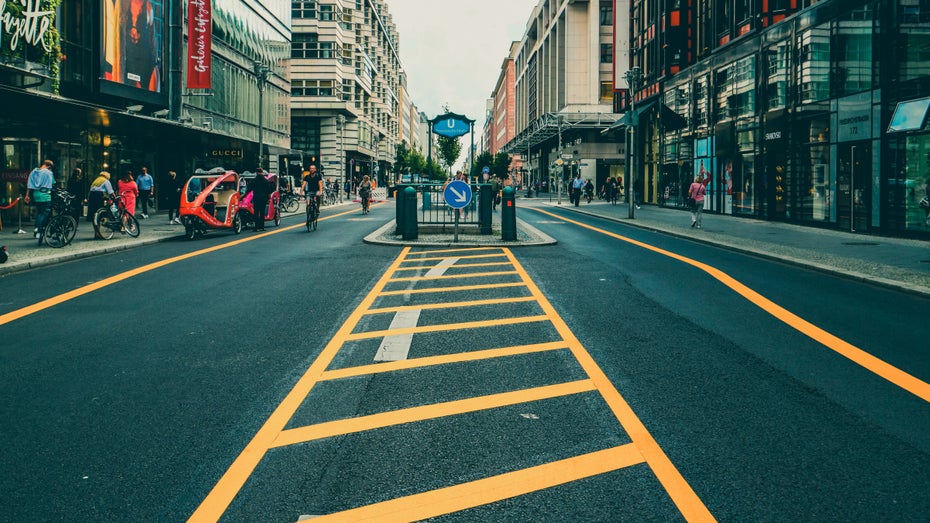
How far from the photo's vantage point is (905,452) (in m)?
4.50

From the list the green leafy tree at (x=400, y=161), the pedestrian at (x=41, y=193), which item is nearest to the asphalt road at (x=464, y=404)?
the pedestrian at (x=41, y=193)

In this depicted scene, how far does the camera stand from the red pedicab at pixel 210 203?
21141 mm

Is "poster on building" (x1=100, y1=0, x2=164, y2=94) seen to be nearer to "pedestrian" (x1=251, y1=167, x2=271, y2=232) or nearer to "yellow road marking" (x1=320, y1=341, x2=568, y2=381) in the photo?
"pedestrian" (x1=251, y1=167, x2=271, y2=232)

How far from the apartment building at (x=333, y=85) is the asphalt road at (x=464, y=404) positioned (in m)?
54.8

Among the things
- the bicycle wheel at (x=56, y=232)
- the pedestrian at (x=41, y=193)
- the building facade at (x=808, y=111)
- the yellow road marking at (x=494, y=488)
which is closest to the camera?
the yellow road marking at (x=494, y=488)

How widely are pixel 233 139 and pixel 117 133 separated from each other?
10.2 meters

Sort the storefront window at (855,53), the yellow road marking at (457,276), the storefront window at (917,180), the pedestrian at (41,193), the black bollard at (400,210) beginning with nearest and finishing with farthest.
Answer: the yellow road marking at (457,276) → the pedestrian at (41,193) → the black bollard at (400,210) → the storefront window at (917,180) → the storefront window at (855,53)

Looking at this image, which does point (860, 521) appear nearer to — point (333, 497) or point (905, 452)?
point (905, 452)

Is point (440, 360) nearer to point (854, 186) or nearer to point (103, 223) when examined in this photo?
point (103, 223)

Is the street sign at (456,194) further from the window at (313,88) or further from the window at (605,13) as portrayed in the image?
the window at (605,13)

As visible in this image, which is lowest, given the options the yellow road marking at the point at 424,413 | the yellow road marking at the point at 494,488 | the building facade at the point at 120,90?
the yellow road marking at the point at 494,488

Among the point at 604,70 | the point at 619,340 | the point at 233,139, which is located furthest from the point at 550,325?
the point at 604,70

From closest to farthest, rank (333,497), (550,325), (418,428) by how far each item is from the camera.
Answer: (333,497) < (418,428) < (550,325)

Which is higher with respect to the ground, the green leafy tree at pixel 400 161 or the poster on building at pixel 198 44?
the green leafy tree at pixel 400 161
